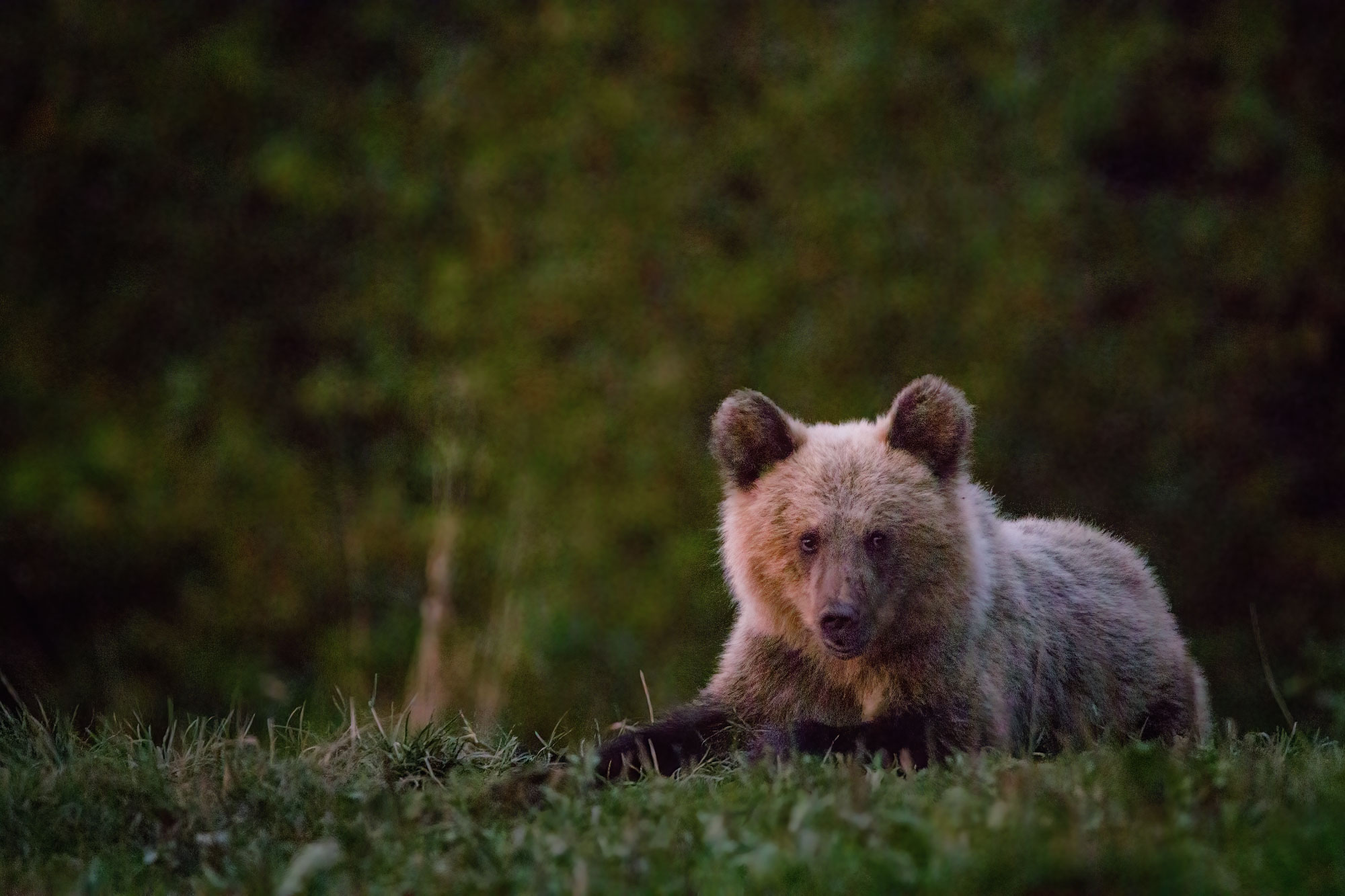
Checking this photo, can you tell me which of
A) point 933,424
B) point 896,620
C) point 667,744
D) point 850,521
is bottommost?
point 667,744

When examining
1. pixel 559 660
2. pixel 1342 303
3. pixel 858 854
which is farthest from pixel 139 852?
pixel 1342 303

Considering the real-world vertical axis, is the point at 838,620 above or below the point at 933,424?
below

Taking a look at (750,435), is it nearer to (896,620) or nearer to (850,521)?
(850,521)

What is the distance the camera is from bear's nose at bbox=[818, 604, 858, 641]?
4.73 metres

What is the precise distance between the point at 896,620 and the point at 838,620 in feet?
0.98

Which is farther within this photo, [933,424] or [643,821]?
[933,424]

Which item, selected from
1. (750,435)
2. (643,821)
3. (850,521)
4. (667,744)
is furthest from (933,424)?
(643,821)

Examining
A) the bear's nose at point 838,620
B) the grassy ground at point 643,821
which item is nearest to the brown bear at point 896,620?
the bear's nose at point 838,620

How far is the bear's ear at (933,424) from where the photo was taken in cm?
Answer: 515

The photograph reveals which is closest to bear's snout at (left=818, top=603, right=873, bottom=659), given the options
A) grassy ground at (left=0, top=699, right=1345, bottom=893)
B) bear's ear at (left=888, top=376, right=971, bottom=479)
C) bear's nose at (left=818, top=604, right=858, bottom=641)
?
bear's nose at (left=818, top=604, right=858, bottom=641)

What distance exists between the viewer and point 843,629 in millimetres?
4742

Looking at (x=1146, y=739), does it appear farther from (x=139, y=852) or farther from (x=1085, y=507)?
(x=1085, y=507)

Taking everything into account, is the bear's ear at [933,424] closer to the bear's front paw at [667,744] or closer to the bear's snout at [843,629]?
the bear's snout at [843,629]

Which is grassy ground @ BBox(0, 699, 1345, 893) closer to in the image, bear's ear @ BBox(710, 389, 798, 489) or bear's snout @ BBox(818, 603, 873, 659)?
bear's snout @ BBox(818, 603, 873, 659)
